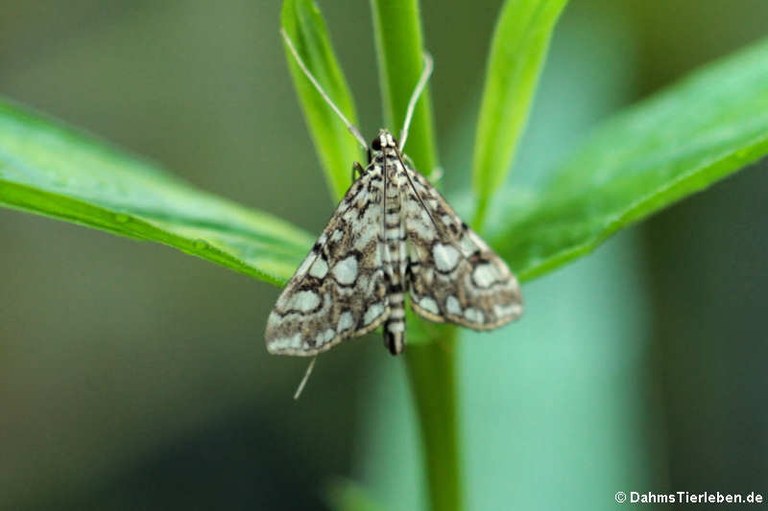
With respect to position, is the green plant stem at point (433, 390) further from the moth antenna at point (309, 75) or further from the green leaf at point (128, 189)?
the green leaf at point (128, 189)

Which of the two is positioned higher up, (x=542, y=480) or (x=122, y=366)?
(x=122, y=366)

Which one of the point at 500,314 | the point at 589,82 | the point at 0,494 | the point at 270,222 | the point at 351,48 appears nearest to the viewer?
the point at 500,314

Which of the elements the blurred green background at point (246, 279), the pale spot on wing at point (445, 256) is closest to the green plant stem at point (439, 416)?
the pale spot on wing at point (445, 256)

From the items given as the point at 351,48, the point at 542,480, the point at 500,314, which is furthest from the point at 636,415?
the point at 351,48

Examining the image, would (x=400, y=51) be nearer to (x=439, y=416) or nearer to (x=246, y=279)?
(x=439, y=416)

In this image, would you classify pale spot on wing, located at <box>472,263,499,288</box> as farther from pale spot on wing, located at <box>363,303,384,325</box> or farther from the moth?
pale spot on wing, located at <box>363,303,384,325</box>

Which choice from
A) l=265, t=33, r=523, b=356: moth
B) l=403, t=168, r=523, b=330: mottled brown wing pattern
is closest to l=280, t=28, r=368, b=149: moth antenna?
l=265, t=33, r=523, b=356: moth

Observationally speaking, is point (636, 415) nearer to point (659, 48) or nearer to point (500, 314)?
point (500, 314)
